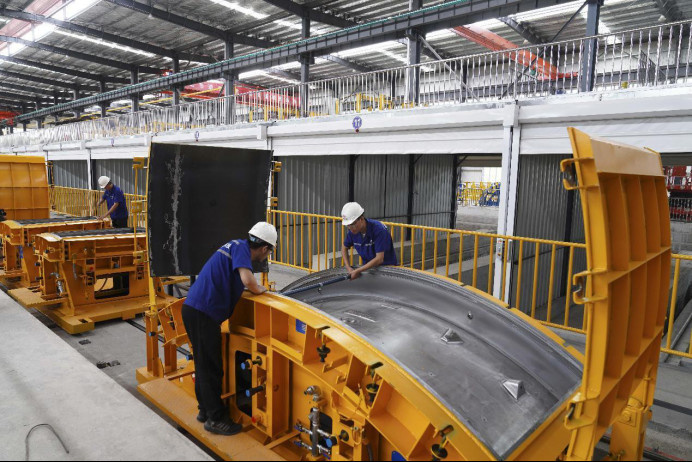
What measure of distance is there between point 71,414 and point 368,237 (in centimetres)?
308

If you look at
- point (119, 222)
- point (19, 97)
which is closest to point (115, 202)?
point (119, 222)

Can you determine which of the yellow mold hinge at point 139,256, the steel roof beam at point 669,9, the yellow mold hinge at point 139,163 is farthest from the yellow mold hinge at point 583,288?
the steel roof beam at point 669,9

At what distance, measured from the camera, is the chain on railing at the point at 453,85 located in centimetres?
855

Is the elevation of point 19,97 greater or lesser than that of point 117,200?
greater

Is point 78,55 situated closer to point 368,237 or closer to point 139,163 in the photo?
point 139,163

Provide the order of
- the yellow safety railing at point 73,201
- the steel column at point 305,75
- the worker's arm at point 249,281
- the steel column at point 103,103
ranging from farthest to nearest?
the steel column at point 103,103 < the yellow safety railing at point 73,201 < the steel column at point 305,75 < the worker's arm at point 249,281

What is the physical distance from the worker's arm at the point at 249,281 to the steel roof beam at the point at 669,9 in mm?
14578

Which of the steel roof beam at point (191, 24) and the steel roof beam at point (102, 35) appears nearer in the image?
the steel roof beam at point (191, 24)

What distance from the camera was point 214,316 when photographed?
3.31 meters

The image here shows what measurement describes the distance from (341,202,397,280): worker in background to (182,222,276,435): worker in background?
1.46 meters

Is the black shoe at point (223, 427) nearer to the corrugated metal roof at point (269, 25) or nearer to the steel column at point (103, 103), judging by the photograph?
the corrugated metal roof at point (269, 25)

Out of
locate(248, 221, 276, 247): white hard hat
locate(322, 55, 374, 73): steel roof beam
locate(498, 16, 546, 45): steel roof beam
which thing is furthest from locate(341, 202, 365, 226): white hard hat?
locate(322, 55, 374, 73): steel roof beam

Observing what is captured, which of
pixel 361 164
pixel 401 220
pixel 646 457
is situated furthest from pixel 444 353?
pixel 401 220

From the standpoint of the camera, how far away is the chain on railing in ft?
28.0
